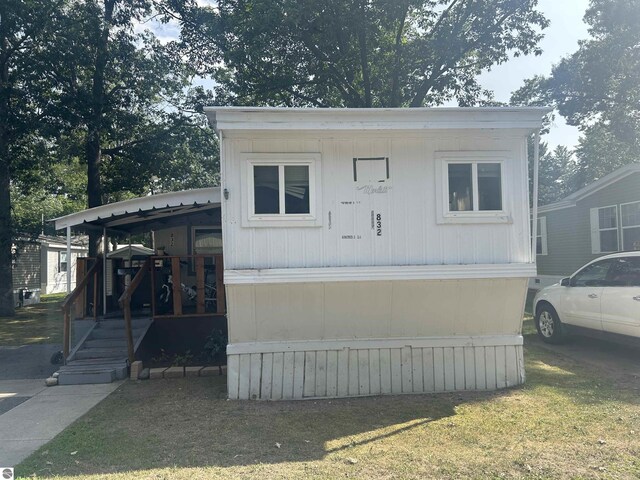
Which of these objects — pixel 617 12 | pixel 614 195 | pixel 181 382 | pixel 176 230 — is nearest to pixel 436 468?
pixel 181 382

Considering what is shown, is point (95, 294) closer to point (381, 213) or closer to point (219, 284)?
point (219, 284)

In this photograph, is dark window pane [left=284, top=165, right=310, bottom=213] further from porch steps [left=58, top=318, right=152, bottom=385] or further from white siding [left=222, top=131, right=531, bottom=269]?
porch steps [left=58, top=318, right=152, bottom=385]

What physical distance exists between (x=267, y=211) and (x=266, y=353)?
74.4 inches

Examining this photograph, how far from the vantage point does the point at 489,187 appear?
648 cm

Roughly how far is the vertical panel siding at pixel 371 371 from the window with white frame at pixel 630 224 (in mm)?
8789

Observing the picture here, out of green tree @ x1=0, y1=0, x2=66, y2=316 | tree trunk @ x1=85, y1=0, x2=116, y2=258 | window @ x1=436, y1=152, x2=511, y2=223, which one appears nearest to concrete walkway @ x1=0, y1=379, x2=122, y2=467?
window @ x1=436, y1=152, x2=511, y2=223

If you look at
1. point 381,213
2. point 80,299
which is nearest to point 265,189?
point 381,213

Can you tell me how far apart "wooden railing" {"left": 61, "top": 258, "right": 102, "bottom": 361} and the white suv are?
28.9 feet

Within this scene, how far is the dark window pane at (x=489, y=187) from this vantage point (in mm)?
6457

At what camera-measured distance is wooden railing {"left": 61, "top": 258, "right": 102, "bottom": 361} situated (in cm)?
833

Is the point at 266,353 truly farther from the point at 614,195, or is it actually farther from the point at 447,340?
the point at 614,195

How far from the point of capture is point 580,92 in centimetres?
1944

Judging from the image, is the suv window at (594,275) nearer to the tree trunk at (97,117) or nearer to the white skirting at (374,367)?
the white skirting at (374,367)

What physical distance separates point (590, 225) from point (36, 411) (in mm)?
15052
